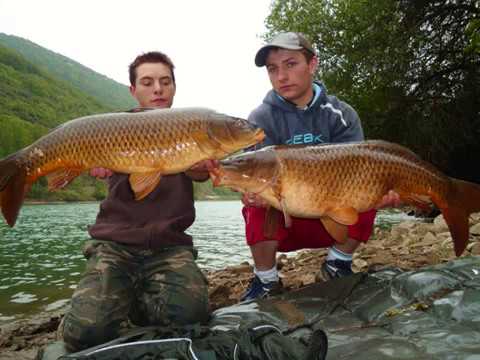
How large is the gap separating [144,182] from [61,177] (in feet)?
1.98

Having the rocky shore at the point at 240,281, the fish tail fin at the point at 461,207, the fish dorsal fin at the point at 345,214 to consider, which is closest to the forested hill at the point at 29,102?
the rocky shore at the point at 240,281

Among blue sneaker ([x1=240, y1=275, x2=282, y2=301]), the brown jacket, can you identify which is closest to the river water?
the brown jacket

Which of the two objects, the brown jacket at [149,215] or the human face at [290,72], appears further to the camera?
the human face at [290,72]

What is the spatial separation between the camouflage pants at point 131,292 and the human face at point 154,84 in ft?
3.81

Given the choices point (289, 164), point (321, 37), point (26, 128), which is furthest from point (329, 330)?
point (26, 128)

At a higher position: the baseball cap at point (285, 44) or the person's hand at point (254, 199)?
the baseball cap at point (285, 44)

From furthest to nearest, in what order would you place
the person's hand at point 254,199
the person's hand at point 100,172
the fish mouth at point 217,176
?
the person's hand at point 100,172
the person's hand at point 254,199
the fish mouth at point 217,176

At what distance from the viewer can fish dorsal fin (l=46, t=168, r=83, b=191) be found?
286 cm

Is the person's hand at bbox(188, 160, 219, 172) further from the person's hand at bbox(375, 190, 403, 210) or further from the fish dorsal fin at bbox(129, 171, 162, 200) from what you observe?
the person's hand at bbox(375, 190, 403, 210)

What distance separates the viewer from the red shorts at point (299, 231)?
3377mm

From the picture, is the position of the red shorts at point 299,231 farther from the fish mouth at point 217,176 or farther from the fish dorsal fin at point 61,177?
the fish dorsal fin at point 61,177

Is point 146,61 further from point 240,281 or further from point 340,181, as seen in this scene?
point 240,281

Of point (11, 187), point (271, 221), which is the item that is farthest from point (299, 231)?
point (11, 187)

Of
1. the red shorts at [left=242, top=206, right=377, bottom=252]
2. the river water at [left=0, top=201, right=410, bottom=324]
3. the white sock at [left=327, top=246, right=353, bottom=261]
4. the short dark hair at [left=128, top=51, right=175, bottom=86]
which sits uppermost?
the short dark hair at [left=128, top=51, right=175, bottom=86]
